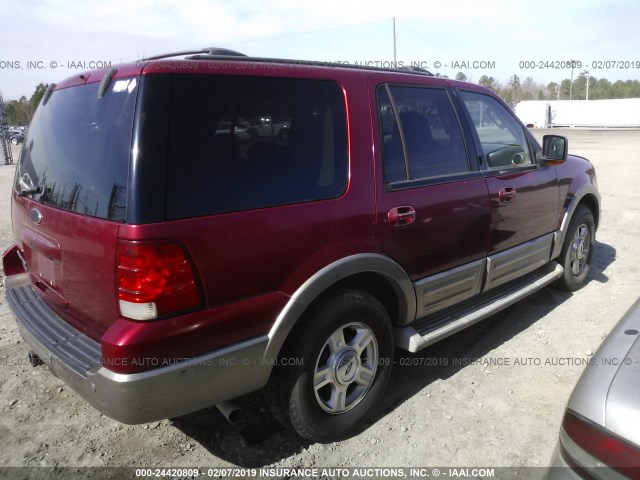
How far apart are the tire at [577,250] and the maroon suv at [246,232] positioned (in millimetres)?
1564

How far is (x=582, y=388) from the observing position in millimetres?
1713

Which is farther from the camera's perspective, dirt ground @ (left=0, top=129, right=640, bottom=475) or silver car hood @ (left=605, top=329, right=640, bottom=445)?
dirt ground @ (left=0, top=129, right=640, bottom=475)

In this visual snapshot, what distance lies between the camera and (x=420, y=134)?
3.10 m

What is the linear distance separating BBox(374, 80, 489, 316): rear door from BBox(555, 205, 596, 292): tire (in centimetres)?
168

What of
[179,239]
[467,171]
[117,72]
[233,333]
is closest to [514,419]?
[467,171]

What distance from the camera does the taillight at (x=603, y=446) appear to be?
4.74 feet

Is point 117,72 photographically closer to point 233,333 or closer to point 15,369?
point 233,333

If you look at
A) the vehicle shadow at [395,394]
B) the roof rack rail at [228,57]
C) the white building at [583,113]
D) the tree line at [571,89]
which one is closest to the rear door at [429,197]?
the roof rack rail at [228,57]

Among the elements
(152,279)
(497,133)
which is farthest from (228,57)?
(497,133)

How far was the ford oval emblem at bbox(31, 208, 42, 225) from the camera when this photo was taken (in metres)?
2.51

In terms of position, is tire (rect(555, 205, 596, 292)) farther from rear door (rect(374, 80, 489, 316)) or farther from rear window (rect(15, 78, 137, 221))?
rear window (rect(15, 78, 137, 221))

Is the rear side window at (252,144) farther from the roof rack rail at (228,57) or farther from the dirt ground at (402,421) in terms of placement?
the dirt ground at (402,421)

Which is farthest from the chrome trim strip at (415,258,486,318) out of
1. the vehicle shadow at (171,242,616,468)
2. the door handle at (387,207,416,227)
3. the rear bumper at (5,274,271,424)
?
the rear bumper at (5,274,271,424)

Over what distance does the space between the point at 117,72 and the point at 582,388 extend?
2293 mm
